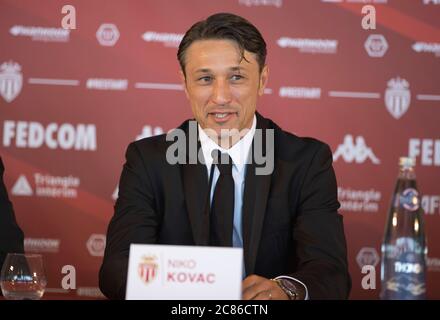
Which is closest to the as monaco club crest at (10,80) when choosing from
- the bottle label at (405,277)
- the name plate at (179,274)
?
the name plate at (179,274)

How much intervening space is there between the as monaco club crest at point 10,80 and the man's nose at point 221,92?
2.27 metres

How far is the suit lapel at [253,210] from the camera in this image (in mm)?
2486

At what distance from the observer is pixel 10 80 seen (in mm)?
4523

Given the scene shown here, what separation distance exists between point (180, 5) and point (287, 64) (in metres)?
0.71

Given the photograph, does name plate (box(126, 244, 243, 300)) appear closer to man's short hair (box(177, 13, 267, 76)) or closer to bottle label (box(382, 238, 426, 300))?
bottle label (box(382, 238, 426, 300))

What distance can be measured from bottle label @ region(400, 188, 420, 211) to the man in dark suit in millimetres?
668

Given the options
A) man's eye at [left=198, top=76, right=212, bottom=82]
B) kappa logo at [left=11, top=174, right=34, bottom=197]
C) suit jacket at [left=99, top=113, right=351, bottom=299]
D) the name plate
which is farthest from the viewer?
kappa logo at [left=11, top=174, right=34, bottom=197]

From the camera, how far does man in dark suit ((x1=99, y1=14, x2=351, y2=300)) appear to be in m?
2.49

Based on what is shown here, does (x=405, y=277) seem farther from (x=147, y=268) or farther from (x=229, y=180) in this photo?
(x=229, y=180)

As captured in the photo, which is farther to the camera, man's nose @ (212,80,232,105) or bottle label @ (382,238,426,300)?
man's nose @ (212,80,232,105)

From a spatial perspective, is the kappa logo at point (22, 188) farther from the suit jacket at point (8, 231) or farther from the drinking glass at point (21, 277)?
the drinking glass at point (21, 277)

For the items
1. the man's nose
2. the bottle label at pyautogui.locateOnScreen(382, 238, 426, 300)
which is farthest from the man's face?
the bottle label at pyautogui.locateOnScreen(382, 238, 426, 300)

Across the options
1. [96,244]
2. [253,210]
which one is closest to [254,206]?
[253,210]
